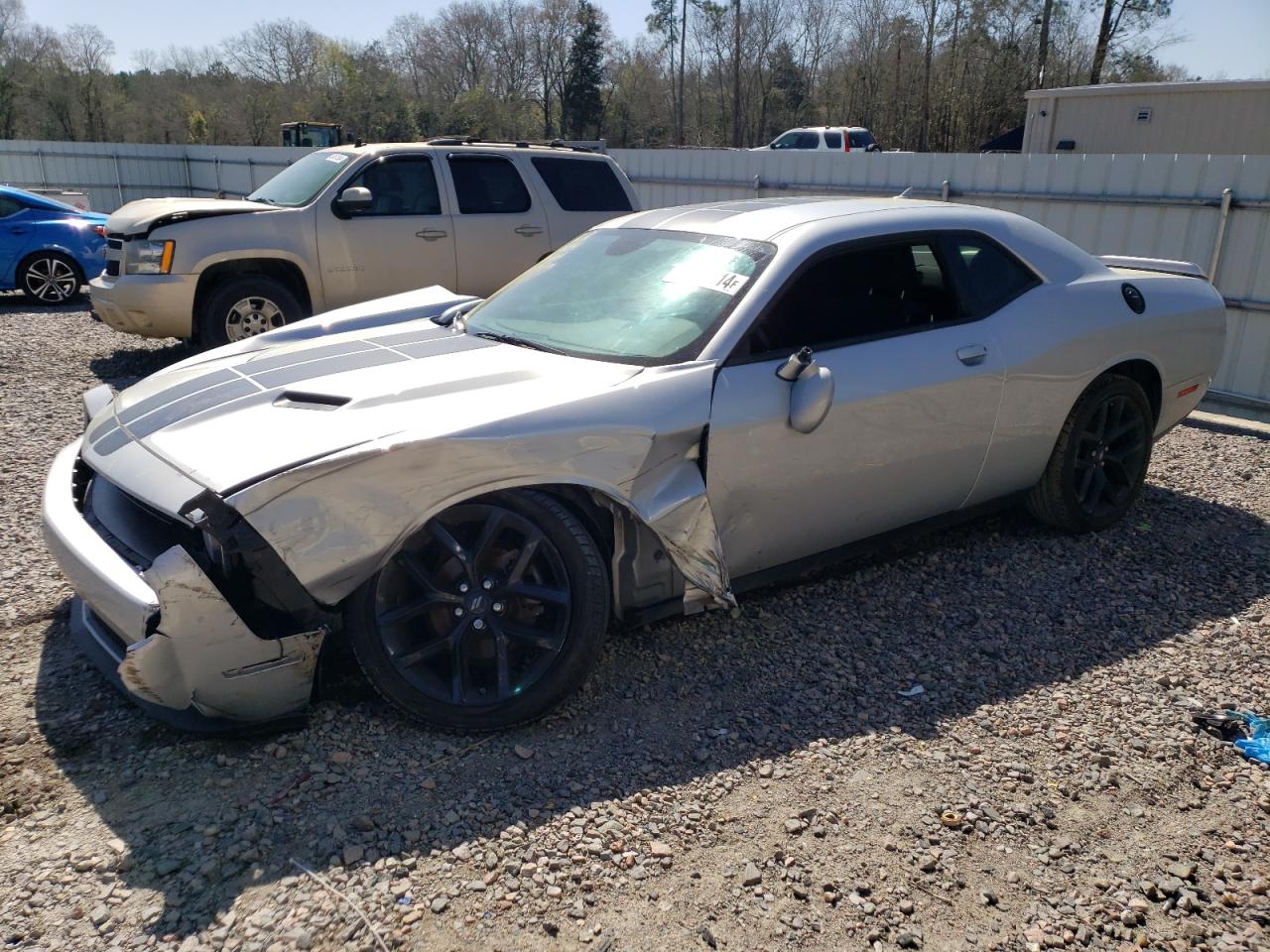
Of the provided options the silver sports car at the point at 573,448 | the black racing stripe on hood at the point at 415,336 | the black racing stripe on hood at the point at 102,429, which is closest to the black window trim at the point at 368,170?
the silver sports car at the point at 573,448

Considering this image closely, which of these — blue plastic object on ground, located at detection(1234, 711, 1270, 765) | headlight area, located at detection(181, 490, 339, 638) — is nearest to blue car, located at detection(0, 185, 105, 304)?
headlight area, located at detection(181, 490, 339, 638)

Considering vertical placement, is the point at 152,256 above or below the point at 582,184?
below

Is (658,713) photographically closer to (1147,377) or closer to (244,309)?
(1147,377)

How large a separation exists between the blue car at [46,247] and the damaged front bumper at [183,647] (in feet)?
34.3

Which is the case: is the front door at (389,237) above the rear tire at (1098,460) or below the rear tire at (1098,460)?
above

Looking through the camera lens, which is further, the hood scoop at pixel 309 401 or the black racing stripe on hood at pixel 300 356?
the black racing stripe on hood at pixel 300 356

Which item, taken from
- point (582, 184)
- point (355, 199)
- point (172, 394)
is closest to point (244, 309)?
point (355, 199)

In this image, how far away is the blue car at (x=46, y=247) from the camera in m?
11.8

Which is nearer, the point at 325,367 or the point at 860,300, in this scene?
the point at 325,367

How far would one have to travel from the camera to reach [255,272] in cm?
841

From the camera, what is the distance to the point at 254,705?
304 cm

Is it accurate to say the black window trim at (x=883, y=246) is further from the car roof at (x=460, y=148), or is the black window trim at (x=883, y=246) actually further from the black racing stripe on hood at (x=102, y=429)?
the car roof at (x=460, y=148)

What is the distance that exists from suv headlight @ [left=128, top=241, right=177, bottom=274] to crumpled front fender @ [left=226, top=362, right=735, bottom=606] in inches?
238

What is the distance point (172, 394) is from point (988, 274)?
3.47 meters
